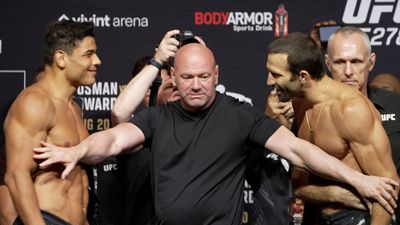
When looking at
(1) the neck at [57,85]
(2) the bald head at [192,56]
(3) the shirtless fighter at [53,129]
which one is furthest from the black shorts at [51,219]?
(2) the bald head at [192,56]

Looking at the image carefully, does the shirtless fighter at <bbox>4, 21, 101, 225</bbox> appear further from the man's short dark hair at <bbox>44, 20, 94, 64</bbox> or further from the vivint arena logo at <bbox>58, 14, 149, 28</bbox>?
the vivint arena logo at <bbox>58, 14, 149, 28</bbox>

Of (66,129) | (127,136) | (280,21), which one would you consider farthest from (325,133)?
(280,21)

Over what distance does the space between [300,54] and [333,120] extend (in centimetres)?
35

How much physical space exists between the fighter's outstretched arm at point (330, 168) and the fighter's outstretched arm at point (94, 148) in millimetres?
643

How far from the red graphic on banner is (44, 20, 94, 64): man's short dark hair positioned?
186cm

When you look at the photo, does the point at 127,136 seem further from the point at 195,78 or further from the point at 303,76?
the point at 303,76

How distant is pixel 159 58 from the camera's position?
16.4 ft

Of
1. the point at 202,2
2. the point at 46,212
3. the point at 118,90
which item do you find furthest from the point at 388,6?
the point at 46,212

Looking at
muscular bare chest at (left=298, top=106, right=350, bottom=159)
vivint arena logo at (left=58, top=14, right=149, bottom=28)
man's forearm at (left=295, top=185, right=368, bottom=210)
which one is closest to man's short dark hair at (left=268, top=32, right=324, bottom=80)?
muscular bare chest at (left=298, top=106, right=350, bottom=159)

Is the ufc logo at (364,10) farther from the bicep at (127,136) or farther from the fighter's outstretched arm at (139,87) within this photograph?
the bicep at (127,136)

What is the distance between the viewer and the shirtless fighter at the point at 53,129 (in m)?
4.51

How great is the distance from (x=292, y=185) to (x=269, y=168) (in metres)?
0.14

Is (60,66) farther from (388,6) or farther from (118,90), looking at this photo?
(388,6)

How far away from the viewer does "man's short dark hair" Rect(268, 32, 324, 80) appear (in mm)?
4613
